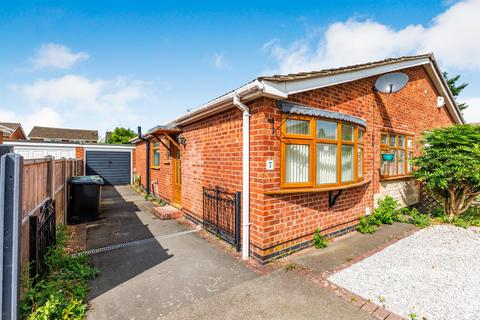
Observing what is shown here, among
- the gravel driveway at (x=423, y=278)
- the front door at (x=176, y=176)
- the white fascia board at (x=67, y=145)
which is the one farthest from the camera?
the white fascia board at (x=67, y=145)

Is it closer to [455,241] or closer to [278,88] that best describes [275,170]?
[278,88]

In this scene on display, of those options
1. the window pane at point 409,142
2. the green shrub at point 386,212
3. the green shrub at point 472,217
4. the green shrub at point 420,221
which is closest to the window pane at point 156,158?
the green shrub at point 386,212

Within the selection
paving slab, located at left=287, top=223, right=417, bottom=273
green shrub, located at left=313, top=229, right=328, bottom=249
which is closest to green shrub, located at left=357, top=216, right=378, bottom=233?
paving slab, located at left=287, top=223, right=417, bottom=273

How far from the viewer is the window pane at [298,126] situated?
4145mm

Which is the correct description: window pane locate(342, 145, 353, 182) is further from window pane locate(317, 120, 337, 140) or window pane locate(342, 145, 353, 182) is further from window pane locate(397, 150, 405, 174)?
window pane locate(397, 150, 405, 174)

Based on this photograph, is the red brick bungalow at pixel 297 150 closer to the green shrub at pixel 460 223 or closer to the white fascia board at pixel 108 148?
the green shrub at pixel 460 223

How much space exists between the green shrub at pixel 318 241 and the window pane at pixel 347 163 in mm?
1354

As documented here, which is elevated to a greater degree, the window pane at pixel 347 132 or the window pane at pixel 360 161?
the window pane at pixel 347 132

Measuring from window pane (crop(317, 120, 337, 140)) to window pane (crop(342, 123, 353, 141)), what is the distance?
0.33 metres

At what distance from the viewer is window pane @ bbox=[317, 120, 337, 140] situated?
4.50 metres

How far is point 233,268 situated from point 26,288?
267 centimetres

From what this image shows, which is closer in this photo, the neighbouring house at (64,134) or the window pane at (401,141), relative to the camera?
the window pane at (401,141)

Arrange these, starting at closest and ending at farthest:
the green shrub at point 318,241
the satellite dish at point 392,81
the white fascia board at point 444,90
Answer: the green shrub at point 318,241 → the satellite dish at point 392,81 → the white fascia board at point 444,90

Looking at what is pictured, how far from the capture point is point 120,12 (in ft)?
21.7
